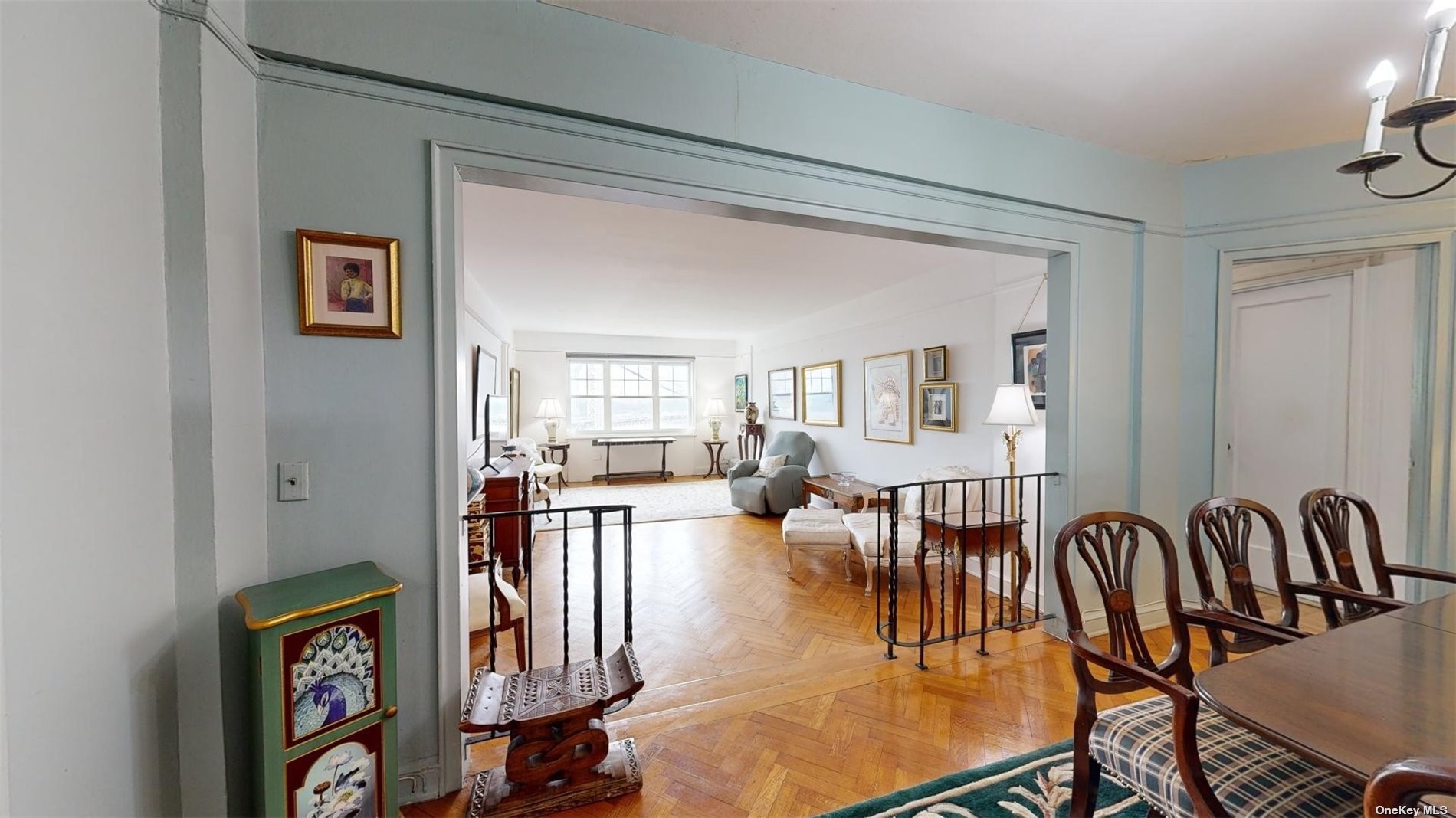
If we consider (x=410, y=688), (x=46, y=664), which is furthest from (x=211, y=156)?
(x=410, y=688)

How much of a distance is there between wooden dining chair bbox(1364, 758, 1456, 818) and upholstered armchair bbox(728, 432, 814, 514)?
16.7ft

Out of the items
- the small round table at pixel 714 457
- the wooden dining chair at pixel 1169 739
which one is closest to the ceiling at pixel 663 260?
the wooden dining chair at pixel 1169 739

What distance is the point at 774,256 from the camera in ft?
12.8

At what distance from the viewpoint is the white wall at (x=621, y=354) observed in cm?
775

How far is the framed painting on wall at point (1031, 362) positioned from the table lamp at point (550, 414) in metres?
6.10

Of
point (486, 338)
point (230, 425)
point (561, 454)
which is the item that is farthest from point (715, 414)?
point (230, 425)

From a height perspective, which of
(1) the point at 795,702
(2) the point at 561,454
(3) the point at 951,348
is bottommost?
(1) the point at 795,702

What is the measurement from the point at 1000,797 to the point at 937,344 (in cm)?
347

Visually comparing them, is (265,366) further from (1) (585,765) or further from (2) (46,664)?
(1) (585,765)

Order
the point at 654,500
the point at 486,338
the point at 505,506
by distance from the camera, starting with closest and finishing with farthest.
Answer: the point at 505,506, the point at 486,338, the point at 654,500

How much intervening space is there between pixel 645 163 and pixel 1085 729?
2.20m

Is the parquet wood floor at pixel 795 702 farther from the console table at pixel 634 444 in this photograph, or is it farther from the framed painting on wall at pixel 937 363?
the console table at pixel 634 444

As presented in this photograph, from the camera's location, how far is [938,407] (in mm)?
4320

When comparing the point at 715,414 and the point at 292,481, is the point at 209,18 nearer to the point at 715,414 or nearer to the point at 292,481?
the point at 292,481
